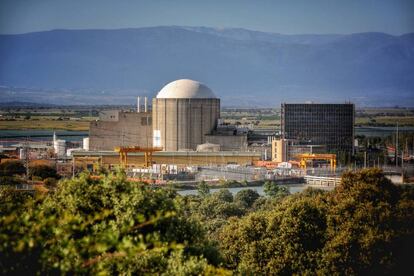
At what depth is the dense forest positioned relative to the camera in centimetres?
1185

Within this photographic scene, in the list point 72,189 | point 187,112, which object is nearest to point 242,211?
point 72,189

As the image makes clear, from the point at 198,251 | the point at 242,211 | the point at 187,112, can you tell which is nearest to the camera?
the point at 198,251

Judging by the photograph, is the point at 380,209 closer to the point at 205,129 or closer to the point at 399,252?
the point at 399,252

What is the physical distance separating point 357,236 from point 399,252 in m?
0.92

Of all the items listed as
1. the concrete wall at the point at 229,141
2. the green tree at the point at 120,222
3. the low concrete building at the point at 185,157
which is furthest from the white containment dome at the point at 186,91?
the green tree at the point at 120,222

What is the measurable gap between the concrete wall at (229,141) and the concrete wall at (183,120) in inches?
34.3

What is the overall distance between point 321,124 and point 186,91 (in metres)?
10.3

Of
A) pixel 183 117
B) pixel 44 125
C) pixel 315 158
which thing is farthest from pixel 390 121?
pixel 183 117

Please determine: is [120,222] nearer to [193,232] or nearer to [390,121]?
[193,232]

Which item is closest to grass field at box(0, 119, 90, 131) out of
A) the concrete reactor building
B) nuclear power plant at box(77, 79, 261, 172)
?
nuclear power plant at box(77, 79, 261, 172)

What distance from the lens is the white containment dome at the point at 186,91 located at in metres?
72.2

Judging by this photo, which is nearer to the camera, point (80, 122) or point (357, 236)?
point (357, 236)

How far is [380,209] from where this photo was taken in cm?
2714

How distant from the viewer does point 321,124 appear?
256 ft
